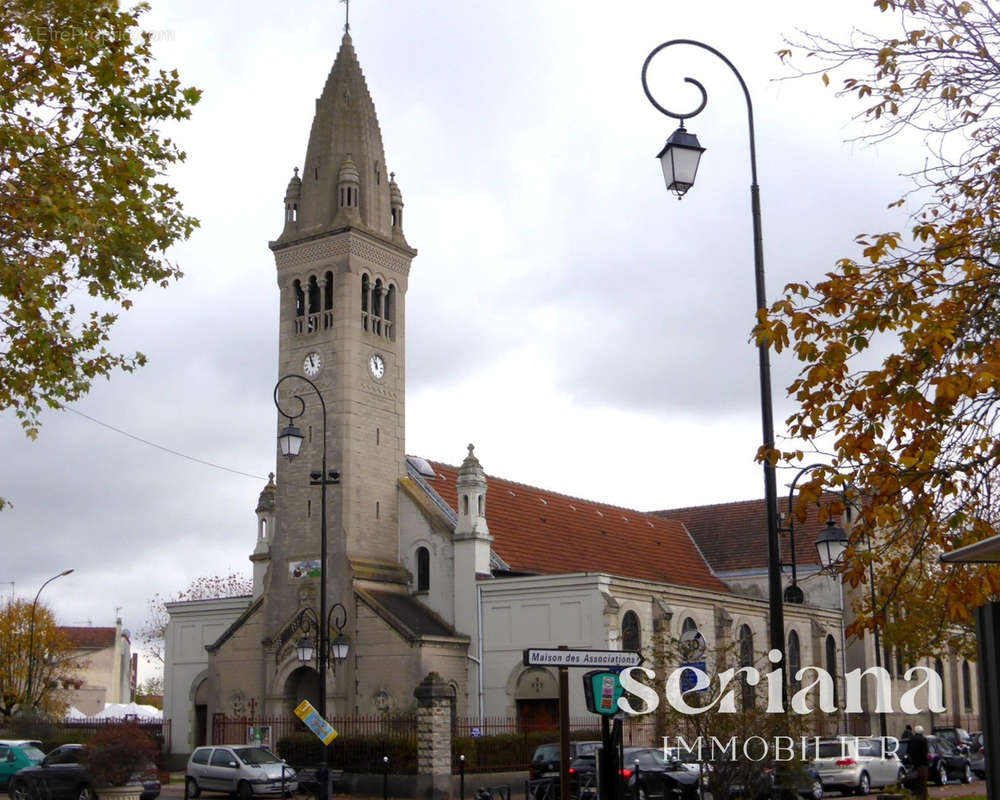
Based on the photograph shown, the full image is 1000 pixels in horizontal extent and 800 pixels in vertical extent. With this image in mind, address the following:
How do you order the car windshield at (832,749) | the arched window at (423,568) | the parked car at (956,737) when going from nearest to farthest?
1. the car windshield at (832,749)
2. the parked car at (956,737)
3. the arched window at (423,568)

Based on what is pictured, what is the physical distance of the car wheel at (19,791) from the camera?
99.1 ft

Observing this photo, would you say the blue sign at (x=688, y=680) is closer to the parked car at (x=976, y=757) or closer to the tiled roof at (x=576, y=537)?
the parked car at (x=976, y=757)

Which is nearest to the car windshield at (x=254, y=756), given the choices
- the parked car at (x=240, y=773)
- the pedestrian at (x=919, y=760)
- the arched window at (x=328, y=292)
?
the parked car at (x=240, y=773)

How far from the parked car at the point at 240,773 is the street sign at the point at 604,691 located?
1947cm

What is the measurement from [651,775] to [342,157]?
1195 inches

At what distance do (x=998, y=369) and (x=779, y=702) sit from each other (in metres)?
8.14

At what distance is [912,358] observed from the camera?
11.5 metres

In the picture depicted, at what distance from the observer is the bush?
2677cm

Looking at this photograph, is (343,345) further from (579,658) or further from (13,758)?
(579,658)

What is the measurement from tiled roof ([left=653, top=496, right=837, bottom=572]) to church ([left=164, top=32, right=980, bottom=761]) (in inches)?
238

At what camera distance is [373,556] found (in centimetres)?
4606

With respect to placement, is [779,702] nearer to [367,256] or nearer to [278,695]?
[278,695]

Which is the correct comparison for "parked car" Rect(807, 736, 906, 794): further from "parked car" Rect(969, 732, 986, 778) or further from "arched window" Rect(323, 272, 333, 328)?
"arched window" Rect(323, 272, 333, 328)

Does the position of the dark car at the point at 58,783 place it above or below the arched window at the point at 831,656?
below
